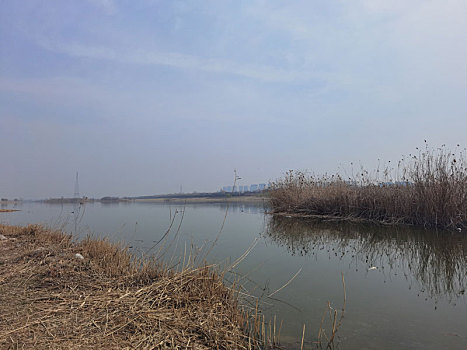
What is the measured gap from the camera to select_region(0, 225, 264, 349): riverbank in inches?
75.0

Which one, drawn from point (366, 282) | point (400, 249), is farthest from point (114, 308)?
point (400, 249)

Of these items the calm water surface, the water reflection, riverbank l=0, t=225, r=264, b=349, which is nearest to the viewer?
riverbank l=0, t=225, r=264, b=349

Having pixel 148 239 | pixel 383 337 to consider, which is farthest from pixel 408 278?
pixel 148 239

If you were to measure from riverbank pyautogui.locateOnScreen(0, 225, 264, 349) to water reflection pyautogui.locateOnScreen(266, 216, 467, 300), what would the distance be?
2485 millimetres

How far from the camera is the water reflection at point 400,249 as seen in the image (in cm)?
363

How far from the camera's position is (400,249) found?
5.27 meters

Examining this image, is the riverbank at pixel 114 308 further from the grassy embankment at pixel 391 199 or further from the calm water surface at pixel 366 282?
the grassy embankment at pixel 391 199

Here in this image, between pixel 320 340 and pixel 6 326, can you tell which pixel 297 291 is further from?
pixel 6 326

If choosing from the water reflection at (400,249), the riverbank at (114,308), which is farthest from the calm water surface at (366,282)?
the riverbank at (114,308)

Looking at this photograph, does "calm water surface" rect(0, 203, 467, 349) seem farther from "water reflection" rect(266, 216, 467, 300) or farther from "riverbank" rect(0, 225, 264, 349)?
"riverbank" rect(0, 225, 264, 349)

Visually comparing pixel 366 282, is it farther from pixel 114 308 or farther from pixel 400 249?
pixel 114 308

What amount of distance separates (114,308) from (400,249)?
505 centimetres

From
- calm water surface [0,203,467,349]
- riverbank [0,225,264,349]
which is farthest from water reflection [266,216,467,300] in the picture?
riverbank [0,225,264,349]

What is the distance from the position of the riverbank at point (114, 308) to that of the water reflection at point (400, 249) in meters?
2.48
